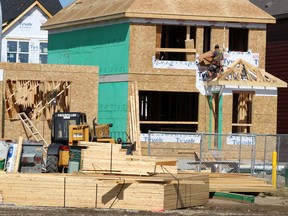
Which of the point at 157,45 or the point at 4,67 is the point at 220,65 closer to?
the point at 157,45

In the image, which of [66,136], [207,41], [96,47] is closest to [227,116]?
[207,41]

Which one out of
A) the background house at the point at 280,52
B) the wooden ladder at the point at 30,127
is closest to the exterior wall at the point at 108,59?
the wooden ladder at the point at 30,127

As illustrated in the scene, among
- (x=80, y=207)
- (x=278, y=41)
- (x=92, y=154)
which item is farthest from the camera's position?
(x=278, y=41)

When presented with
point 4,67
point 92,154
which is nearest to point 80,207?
point 92,154

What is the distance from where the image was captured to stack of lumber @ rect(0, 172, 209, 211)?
24.7 m

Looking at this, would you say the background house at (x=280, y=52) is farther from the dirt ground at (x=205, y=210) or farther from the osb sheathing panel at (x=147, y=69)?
the dirt ground at (x=205, y=210)

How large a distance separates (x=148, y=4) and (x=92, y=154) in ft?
46.8

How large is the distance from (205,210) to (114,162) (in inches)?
119

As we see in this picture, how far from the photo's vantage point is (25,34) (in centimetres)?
6412

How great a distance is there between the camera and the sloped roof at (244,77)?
39.7 meters

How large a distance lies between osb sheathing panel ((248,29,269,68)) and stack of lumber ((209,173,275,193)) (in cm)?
1257

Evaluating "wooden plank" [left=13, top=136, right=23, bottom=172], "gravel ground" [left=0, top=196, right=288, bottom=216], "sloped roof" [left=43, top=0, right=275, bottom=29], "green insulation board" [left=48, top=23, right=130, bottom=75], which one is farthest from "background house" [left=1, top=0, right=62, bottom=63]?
"gravel ground" [left=0, top=196, right=288, bottom=216]

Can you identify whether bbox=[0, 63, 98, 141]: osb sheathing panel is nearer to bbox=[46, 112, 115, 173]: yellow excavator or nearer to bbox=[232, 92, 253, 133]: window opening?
bbox=[46, 112, 115, 173]: yellow excavator

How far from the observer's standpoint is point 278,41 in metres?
46.6
